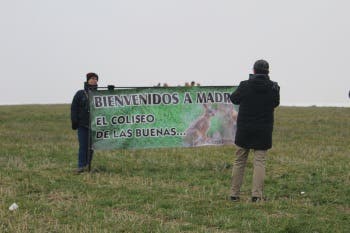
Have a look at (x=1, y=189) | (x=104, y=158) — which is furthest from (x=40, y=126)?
(x=1, y=189)

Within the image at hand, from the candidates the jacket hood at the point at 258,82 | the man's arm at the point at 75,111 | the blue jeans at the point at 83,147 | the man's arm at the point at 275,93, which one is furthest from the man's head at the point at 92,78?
the man's arm at the point at 275,93

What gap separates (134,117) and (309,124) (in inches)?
613

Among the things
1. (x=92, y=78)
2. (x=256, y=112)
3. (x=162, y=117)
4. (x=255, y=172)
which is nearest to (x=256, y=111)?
(x=256, y=112)

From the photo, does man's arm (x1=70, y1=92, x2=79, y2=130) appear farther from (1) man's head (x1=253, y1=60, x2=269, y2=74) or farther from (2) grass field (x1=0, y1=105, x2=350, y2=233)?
(1) man's head (x1=253, y1=60, x2=269, y2=74)

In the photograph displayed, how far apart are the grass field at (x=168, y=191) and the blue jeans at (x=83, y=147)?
1.35 ft

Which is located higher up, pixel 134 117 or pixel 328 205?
pixel 134 117

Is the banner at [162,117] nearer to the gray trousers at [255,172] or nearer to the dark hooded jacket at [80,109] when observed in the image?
the dark hooded jacket at [80,109]

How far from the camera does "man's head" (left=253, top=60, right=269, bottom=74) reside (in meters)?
10.1

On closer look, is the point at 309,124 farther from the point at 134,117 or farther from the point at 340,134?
the point at 134,117

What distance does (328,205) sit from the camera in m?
9.80

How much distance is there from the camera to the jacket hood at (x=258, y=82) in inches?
398

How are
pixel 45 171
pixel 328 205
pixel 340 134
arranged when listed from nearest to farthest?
pixel 328 205, pixel 45 171, pixel 340 134

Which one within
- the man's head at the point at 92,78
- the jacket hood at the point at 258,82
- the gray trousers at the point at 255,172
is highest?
the man's head at the point at 92,78

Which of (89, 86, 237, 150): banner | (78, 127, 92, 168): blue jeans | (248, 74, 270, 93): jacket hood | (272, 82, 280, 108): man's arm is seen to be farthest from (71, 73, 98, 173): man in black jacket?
(272, 82, 280, 108): man's arm
